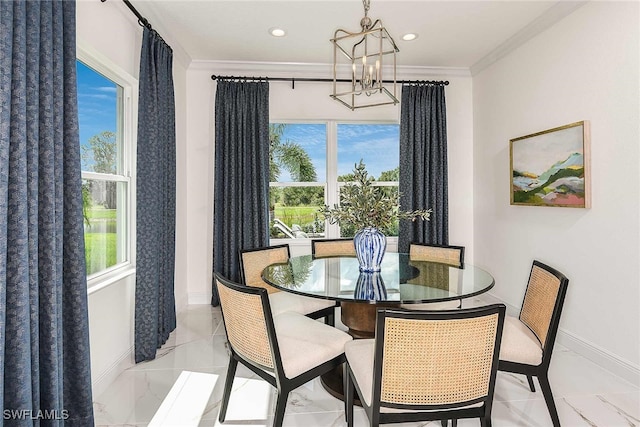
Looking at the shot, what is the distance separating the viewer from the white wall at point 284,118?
159 inches

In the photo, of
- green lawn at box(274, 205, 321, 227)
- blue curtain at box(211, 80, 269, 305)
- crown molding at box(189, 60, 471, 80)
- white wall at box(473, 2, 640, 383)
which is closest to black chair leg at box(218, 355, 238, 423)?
blue curtain at box(211, 80, 269, 305)

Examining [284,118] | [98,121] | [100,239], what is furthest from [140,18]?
[284,118]

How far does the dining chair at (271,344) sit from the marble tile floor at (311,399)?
281 mm

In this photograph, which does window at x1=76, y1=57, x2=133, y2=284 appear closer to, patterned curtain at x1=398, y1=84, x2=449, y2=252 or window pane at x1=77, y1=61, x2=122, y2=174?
window pane at x1=77, y1=61, x2=122, y2=174

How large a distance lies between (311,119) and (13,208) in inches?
125

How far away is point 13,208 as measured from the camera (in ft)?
4.58

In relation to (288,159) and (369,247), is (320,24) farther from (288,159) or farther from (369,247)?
(369,247)

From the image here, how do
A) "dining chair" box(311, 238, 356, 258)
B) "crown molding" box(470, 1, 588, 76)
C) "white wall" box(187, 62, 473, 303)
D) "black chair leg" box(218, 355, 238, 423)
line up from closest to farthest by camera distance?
"black chair leg" box(218, 355, 238, 423) → "crown molding" box(470, 1, 588, 76) → "dining chair" box(311, 238, 356, 258) → "white wall" box(187, 62, 473, 303)

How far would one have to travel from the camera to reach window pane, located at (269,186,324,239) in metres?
4.25

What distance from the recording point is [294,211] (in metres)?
4.27

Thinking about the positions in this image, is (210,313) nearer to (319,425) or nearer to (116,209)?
(116,209)

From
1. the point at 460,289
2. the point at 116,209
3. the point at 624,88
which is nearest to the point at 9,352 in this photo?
the point at 116,209

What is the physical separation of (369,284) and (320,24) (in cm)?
230

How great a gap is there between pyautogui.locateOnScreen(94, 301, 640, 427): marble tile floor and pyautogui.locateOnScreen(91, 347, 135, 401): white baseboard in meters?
0.03
